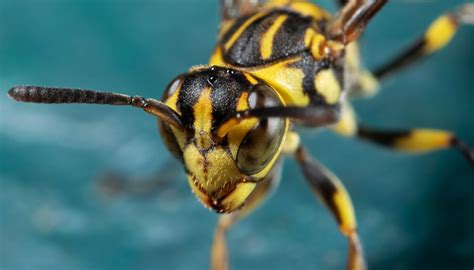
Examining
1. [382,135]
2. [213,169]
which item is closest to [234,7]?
[382,135]

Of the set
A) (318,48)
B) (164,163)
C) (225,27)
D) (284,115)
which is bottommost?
(284,115)

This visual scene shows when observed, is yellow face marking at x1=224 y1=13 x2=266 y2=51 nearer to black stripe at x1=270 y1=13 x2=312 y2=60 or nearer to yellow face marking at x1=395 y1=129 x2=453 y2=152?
black stripe at x1=270 y1=13 x2=312 y2=60

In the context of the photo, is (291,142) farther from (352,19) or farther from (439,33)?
(439,33)

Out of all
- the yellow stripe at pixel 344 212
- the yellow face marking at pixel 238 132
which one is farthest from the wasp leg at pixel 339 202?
the yellow face marking at pixel 238 132

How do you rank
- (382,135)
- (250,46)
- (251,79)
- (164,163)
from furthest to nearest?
1. (164,163)
2. (382,135)
3. (250,46)
4. (251,79)

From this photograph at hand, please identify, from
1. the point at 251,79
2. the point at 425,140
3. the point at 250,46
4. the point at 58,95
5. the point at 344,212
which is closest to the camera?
the point at 58,95
